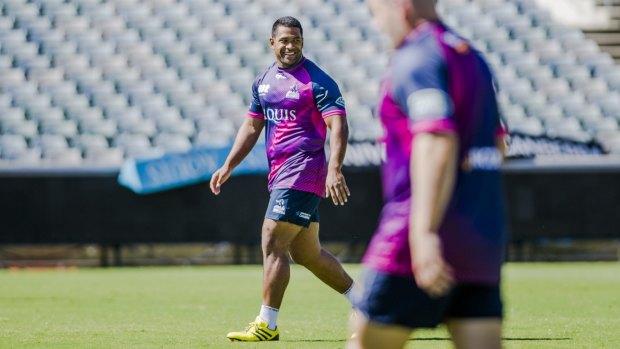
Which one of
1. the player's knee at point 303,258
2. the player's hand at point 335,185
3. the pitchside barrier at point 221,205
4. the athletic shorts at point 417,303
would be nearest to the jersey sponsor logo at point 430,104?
the athletic shorts at point 417,303

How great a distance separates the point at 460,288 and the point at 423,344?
15.2 feet

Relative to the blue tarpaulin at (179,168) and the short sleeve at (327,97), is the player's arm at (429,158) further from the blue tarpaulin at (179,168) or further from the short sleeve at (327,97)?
the blue tarpaulin at (179,168)

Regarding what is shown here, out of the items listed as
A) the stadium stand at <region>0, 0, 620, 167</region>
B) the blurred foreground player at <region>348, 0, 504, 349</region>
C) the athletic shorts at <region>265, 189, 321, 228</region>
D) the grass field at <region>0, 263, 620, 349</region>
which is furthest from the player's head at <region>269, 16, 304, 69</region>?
the stadium stand at <region>0, 0, 620, 167</region>

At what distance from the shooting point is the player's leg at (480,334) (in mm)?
3971

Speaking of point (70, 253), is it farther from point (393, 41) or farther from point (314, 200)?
point (393, 41)

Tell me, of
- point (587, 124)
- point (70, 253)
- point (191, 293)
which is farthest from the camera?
point (587, 124)

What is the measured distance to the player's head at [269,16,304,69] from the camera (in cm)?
876

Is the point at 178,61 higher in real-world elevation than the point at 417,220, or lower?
lower

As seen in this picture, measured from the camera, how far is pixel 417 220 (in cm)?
378

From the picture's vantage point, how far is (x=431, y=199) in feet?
12.4

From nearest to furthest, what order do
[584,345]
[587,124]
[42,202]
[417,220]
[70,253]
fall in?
[417,220] → [584,345] → [42,202] → [70,253] → [587,124]

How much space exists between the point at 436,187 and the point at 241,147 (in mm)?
5256

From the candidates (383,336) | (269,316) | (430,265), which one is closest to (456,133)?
(430,265)

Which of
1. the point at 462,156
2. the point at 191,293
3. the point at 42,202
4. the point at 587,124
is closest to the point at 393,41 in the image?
the point at 462,156
